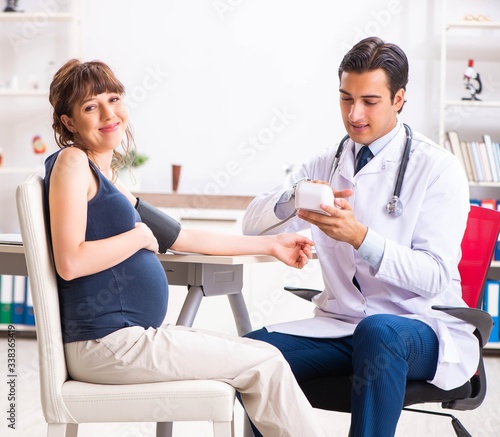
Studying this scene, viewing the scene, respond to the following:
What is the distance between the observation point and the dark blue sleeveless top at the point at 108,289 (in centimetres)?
147

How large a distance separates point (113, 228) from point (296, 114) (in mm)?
3088

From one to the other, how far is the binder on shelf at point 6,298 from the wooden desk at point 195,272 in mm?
2278

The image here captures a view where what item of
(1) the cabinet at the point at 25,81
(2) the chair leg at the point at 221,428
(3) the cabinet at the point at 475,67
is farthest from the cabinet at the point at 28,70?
(2) the chair leg at the point at 221,428

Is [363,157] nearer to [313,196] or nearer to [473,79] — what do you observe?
[313,196]

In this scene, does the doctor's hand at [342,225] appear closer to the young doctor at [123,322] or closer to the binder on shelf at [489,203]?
the young doctor at [123,322]

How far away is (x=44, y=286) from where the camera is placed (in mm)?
1440

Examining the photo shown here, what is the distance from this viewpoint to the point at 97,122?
1640 mm

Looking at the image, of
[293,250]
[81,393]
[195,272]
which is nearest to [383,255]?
[293,250]

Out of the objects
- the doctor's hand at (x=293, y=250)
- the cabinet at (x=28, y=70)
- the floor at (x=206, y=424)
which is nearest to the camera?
the doctor's hand at (x=293, y=250)

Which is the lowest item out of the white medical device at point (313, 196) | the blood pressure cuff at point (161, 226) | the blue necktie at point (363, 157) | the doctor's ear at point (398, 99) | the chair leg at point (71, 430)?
the chair leg at point (71, 430)

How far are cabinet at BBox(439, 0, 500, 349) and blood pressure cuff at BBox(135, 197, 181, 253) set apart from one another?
9.25 ft

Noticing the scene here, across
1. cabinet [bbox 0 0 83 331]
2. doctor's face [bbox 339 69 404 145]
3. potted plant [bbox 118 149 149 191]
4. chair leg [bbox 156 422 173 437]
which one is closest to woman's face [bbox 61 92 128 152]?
doctor's face [bbox 339 69 404 145]

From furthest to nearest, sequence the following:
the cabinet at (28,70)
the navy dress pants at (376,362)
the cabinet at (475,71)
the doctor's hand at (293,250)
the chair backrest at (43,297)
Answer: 1. the cabinet at (28,70)
2. the cabinet at (475,71)
3. the doctor's hand at (293,250)
4. the navy dress pants at (376,362)
5. the chair backrest at (43,297)

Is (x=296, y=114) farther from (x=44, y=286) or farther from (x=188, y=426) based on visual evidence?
(x=44, y=286)
